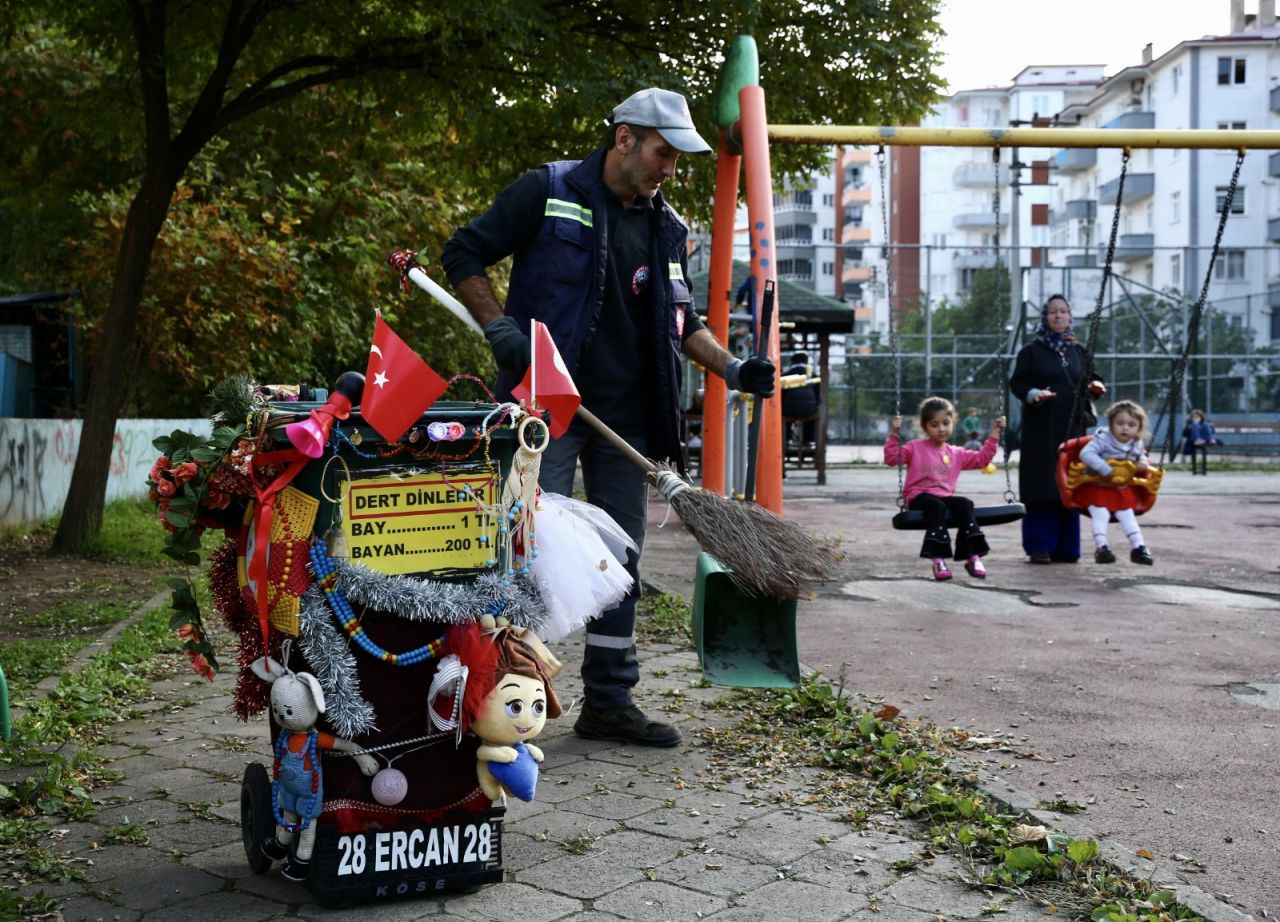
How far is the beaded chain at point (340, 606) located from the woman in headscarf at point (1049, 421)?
8.94 m

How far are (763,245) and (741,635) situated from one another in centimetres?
248

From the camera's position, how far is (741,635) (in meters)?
5.50

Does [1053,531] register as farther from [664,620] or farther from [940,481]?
[664,620]

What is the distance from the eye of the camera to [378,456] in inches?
141

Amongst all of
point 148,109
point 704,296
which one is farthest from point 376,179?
point 148,109

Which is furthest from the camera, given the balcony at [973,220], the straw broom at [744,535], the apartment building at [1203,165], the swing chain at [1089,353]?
the balcony at [973,220]

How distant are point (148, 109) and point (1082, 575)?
27.1ft

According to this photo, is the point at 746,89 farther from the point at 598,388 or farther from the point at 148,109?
the point at 148,109

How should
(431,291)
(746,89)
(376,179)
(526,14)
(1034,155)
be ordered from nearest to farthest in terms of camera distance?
1. (431,291)
2. (746,89)
3. (526,14)
4. (376,179)
5. (1034,155)

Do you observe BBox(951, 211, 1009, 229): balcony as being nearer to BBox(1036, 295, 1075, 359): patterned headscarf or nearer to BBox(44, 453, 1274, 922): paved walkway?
BBox(1036, 295, 1075, 359): patterned headscarf

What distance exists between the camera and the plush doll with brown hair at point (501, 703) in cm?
363

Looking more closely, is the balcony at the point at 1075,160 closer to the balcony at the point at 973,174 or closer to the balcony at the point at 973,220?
the balcony at the point at 973,220

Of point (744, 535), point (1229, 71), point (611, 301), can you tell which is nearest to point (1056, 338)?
point (611, 301)

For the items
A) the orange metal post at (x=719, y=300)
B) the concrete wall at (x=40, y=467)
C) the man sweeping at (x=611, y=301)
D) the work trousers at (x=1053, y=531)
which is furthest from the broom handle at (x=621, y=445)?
the concrete wall at (x=40, y=467)
